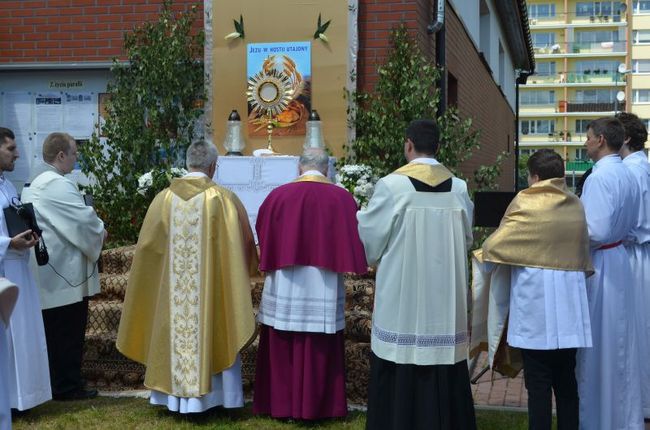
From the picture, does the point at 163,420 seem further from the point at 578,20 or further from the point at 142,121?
the point at 578,20

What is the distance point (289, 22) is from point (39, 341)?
4564 millimetres

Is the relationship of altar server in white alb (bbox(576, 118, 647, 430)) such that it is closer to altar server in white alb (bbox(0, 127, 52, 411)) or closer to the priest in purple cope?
the priest in purple cope

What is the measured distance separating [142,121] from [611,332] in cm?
539

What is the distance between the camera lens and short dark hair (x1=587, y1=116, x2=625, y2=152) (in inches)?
229

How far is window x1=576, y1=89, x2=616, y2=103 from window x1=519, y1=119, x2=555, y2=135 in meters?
3.82

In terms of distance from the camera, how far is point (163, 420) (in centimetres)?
626

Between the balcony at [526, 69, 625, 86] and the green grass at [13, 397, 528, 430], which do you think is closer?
the green grass at [13, 397, 528, 430]

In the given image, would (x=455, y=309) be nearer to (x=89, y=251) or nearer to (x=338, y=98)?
(x=89, y=251)

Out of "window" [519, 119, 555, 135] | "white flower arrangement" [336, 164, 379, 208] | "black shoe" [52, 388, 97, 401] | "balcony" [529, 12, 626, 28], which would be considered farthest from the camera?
"window" [519, 119, 555, 135]

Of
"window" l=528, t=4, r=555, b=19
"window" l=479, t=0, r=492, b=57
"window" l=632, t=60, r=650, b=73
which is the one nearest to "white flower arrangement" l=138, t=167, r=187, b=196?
"window" l=479, t=0, r=492, b=57

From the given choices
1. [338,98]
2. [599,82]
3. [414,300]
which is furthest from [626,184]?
[599,82]

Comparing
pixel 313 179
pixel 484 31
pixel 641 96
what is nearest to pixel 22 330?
pixel 313 179

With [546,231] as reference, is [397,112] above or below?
above

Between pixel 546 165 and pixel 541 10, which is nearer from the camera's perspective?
pixel 546 165
